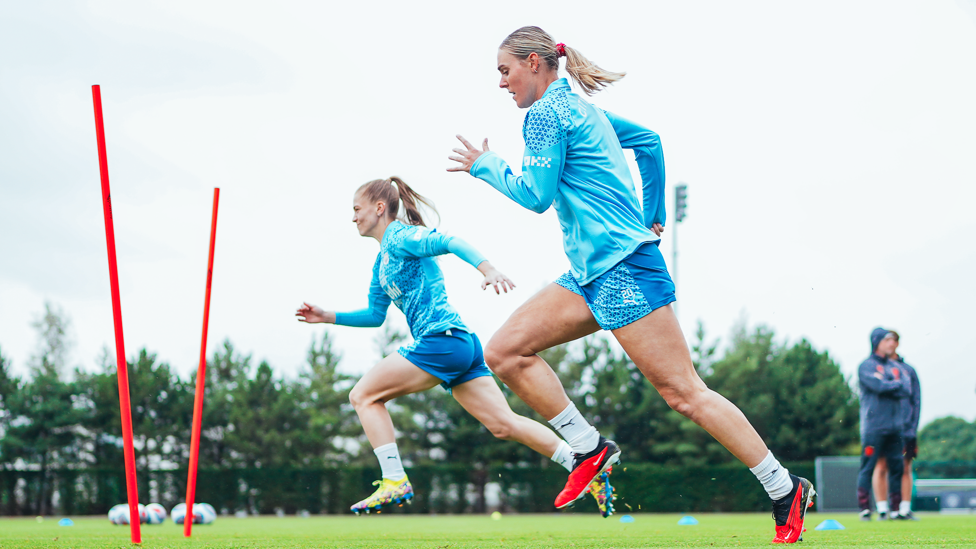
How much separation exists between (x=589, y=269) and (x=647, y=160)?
85 cm

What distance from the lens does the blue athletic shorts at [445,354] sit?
538cm

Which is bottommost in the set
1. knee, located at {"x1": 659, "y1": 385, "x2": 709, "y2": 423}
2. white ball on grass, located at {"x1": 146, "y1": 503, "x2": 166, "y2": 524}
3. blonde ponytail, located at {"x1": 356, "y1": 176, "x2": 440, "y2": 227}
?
white ball on grass, located at {"x1": 146, "y1": 503, "x2": 166, "y2": 524}

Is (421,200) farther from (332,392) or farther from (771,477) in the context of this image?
(332,392)

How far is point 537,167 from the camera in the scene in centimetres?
379

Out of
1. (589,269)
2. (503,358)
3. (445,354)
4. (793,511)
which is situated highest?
(589,269)

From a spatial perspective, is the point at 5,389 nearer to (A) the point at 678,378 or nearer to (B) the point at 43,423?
(B) the point at 43,423

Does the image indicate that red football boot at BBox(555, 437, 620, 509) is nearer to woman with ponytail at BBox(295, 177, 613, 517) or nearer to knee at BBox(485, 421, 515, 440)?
woman with ponytail at BBox(295, 177, 613, 517)

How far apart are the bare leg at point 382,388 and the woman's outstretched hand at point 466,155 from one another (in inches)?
69.6

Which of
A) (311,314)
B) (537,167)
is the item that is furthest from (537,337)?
(311,314)

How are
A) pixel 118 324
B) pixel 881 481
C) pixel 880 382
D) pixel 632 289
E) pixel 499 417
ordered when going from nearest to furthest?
pixel 632 289 < pixel 118 324 < pixel 499 417 < pixel 880 382 < pixel 881 481

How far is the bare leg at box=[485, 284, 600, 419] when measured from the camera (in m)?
4.08

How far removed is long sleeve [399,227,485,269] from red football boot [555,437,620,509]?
1148mm

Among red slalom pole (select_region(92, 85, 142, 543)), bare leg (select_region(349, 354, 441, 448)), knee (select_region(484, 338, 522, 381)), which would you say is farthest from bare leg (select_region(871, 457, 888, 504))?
red slalom pole (select_region(92, 85, 142, 543))

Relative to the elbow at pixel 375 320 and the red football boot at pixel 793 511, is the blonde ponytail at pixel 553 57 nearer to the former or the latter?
the red football boot at pixel 793 511
